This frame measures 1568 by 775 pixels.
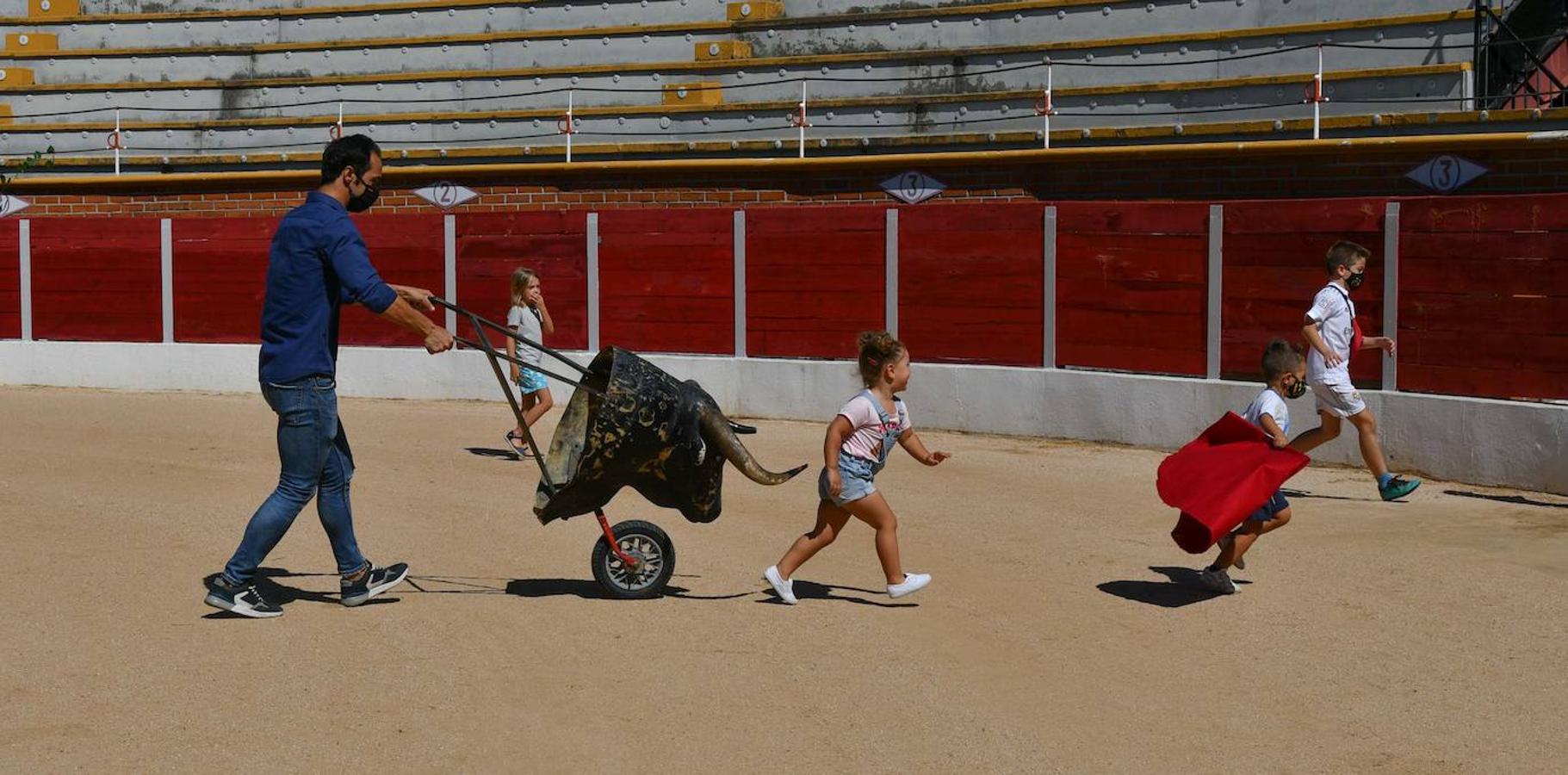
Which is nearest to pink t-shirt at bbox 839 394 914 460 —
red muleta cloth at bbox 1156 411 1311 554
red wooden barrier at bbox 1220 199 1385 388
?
red muleta cloth at bbox 1156 411 1311 554

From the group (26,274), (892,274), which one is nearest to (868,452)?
(892,274)

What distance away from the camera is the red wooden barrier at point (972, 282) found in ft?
45.6

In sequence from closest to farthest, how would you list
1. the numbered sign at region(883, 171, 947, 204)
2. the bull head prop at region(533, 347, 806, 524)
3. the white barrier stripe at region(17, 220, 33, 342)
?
the bull head prop at region(533, 347, 806, 524)
the numbered sign at region(883, 171, 947, 204)
the white barrier stripe at region(17, 220, 33, 342)

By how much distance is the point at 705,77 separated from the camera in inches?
810

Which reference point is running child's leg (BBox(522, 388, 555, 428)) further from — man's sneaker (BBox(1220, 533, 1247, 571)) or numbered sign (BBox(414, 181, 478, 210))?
numbered sign (BBox(414, 181, 478, 210))

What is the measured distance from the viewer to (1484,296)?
11.4m

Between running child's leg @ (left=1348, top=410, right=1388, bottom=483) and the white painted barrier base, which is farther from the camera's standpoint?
the white painted barrier base

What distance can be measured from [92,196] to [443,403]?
24.9 feet

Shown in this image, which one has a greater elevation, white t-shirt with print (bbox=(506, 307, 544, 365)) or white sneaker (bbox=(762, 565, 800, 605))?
white t-shirt with print (bbox=(506, 307, 544, 365))

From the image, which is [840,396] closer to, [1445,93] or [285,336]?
[1445,93]

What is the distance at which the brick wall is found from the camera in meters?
14.6

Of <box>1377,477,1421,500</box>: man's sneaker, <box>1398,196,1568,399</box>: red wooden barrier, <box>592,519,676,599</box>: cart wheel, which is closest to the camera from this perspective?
<box>592,519,676,599</box>: cart wheel

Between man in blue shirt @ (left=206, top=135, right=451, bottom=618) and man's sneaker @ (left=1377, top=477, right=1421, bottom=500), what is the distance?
5.74 metres

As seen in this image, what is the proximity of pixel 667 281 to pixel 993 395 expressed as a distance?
3213 mm
